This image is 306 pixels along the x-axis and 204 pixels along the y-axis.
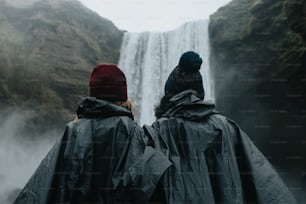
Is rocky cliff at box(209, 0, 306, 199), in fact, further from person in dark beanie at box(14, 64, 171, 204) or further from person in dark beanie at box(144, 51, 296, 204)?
person in dark beanie at box(14, 64, 171, 204)

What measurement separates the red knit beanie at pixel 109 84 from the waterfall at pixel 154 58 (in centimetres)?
990

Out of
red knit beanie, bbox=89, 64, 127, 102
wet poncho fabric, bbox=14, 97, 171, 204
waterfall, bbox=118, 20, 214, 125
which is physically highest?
waterfall, bbox=118, 20, 214, 125

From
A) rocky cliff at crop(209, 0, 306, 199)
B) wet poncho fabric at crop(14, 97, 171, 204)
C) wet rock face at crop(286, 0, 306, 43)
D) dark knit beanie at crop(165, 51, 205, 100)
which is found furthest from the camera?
rocky cliff at crop(209, 0, 306, 199)

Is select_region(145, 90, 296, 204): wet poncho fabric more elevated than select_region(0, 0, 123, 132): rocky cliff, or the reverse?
select_region(0, 0, 123, 132): rocky cliff

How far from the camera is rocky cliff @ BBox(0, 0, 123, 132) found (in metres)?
10.8

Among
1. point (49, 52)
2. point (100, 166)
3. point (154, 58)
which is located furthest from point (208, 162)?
point (154, 58)

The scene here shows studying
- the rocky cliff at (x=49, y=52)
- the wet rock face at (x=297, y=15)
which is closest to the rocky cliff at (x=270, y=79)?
the wet rock face at (x=297, y=15)

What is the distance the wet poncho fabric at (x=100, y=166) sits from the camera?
1460mm

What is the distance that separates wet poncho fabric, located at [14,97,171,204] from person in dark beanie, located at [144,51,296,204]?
2.8 inches

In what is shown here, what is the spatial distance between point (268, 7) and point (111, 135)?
9810 mm

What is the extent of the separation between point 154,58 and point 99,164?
11.9 meters

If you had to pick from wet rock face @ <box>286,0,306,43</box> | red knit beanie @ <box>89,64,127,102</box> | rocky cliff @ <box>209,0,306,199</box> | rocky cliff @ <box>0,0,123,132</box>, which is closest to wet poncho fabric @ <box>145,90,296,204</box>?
red knit beanie @ <box>89,64,127,102</box>

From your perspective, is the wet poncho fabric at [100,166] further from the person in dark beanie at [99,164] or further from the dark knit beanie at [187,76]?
the dark knit beanie at [187,76]

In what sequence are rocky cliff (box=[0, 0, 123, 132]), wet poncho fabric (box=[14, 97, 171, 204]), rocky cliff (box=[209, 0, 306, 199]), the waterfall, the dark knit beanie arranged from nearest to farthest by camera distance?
1. wet poncho fabric (box=[14, 97, 171, 204])
2. the dark knit beanie
3. rocky cliff (box=[209, 0, 306, 199])
4. rocky cliff (box=[0, 0, 123, 132])
5. the waterfall
